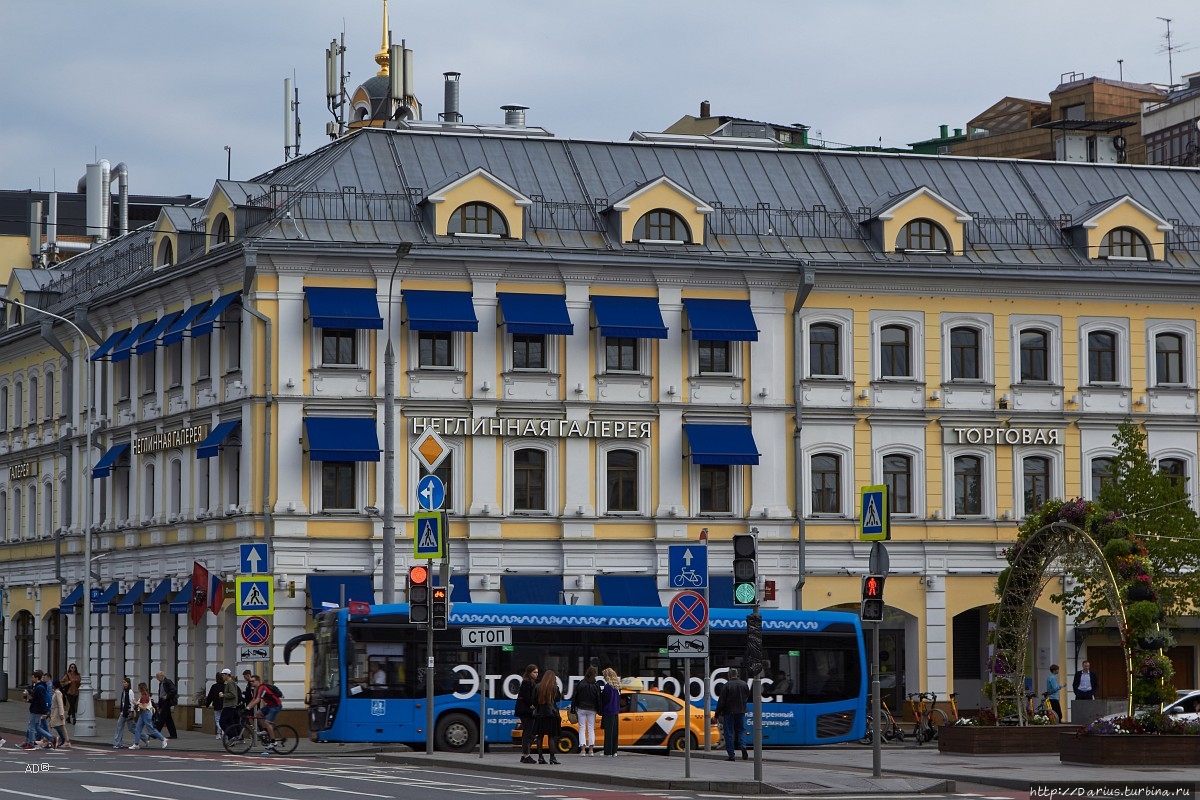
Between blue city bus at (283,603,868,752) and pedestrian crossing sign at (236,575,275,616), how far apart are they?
1.33 meters

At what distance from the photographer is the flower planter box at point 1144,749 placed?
33.9 metres

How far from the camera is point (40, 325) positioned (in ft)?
210

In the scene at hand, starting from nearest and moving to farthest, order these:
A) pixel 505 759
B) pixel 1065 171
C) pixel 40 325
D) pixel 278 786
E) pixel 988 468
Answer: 1. pixel 278 786
2. pixel 505 759
3. pixel 988 468
4. pixel 1065 171
5. pixel 40 325

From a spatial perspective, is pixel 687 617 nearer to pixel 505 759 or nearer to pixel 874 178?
pixel 505 759

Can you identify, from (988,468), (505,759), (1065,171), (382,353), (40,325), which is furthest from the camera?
(40,325)

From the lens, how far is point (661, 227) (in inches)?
2089

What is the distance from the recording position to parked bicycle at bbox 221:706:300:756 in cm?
4338

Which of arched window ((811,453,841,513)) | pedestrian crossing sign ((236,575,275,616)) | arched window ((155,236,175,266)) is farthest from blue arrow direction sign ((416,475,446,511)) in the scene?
arched window ((155,236,175,266))

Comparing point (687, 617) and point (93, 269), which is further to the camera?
point (93, 269)

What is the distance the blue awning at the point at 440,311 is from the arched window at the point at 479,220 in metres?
1.89

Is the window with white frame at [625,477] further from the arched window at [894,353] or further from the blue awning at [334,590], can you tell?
the arched window at [894,353]

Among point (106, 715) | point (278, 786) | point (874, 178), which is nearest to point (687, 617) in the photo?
point (278, 786)

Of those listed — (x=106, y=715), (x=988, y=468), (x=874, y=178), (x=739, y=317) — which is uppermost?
(x=874, y=178)

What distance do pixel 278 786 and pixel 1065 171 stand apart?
35.8m
